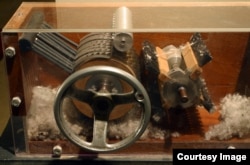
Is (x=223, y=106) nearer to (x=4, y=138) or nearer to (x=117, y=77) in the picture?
(x=117, y=77)

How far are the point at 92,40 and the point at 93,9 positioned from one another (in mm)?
210

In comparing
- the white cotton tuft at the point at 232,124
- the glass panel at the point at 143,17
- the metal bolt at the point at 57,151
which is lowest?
the metal bolt at the point at 57,151

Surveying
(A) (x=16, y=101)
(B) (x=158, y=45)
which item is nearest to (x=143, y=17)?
(B) (x=158, y=45)

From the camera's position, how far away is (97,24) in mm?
979

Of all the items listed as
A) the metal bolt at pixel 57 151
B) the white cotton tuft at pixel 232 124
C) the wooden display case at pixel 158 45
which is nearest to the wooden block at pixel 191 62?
the wooden display case at pixel 158 45

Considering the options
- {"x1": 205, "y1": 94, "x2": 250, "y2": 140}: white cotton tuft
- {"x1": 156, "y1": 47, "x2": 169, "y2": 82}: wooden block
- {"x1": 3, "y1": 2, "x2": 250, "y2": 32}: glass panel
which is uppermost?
{"x1": 3, "y1": 2, "x2": 250, "y2": 32}: glass panel

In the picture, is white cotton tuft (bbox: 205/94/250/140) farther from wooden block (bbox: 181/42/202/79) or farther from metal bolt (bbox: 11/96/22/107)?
metal bolt (bbox: 11/96/22/107)

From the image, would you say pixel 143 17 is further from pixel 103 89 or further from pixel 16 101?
pixel 16 101

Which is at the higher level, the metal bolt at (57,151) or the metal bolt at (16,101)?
the metal bolt at (16,101)

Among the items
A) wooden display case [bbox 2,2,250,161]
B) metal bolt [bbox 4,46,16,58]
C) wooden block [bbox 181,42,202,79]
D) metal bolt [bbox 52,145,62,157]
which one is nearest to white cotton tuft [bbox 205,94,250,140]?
wooden display case [bbox 2,2,250,161]

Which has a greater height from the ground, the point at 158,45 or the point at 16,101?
the point at 158,45

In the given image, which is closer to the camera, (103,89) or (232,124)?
(103,89)

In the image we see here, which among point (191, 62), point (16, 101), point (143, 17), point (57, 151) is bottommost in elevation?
point (57, 151)

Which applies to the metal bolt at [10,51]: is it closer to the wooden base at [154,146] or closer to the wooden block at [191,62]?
the wooden base at [154,146]
